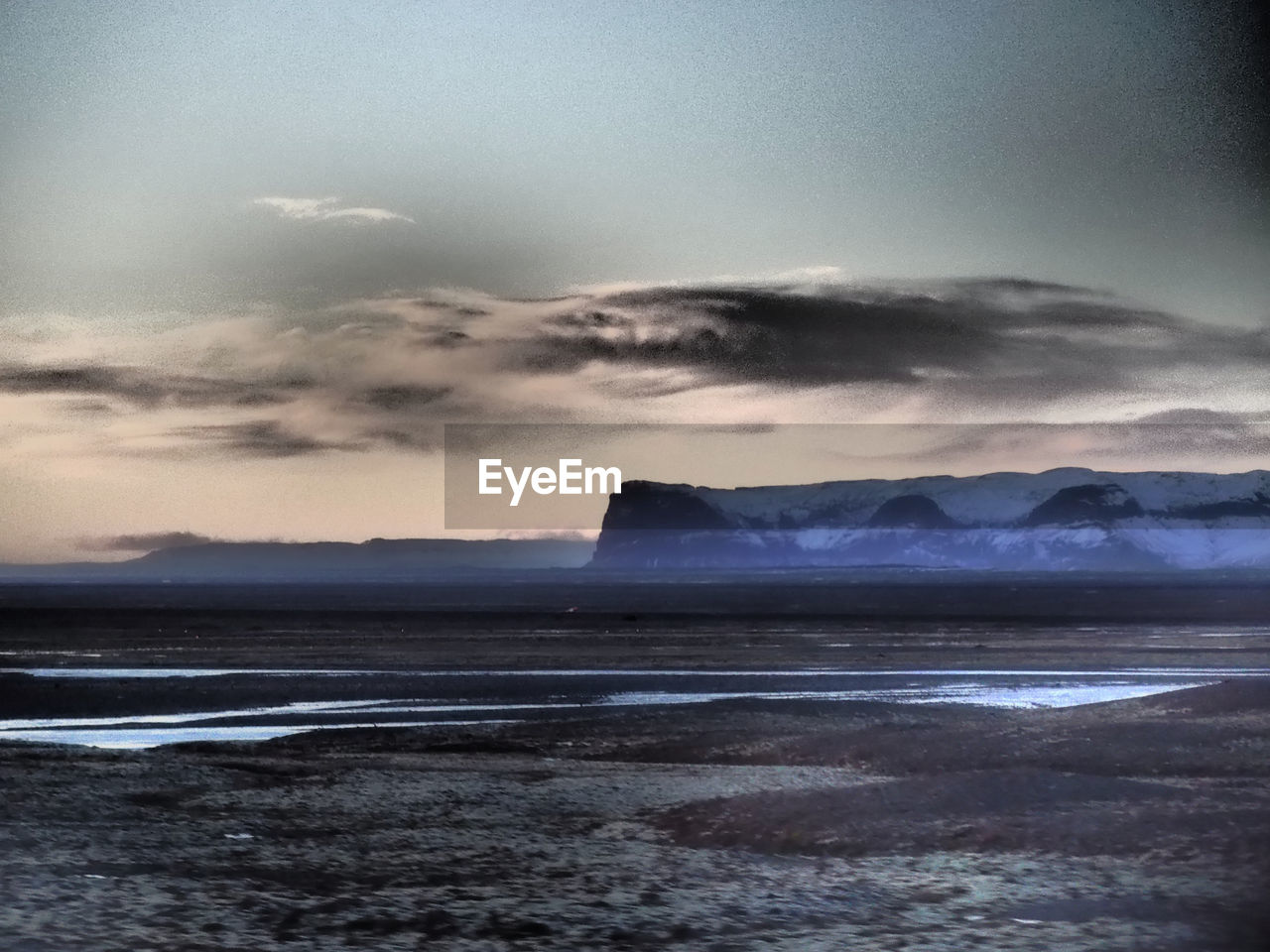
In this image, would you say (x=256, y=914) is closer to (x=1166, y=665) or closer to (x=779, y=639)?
(x=1166, y=665)

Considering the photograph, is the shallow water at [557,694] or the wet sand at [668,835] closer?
the wet sand at [668,835]

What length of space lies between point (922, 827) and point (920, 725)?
28.1 ft

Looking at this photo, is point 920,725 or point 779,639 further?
point 779,639

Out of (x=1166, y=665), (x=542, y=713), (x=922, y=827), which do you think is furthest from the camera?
(x=1166, y=665)

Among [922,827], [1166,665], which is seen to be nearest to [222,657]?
[1166,665]

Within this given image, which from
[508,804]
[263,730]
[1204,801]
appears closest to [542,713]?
[263,730]

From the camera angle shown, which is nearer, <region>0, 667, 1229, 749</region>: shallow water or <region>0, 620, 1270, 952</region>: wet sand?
<region>0, 620, 1270, 952</region>: wet sand

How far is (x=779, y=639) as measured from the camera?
50.5 meters

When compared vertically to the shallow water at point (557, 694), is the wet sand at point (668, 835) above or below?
above

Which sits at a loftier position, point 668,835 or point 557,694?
point 668,835

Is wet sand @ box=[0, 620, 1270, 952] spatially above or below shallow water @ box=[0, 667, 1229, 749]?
above

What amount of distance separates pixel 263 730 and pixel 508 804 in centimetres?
822

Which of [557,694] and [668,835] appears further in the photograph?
[557,694]

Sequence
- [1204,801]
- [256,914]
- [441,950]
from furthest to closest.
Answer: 1. [1204,801]
2. [256,914]
3. [441,950]
